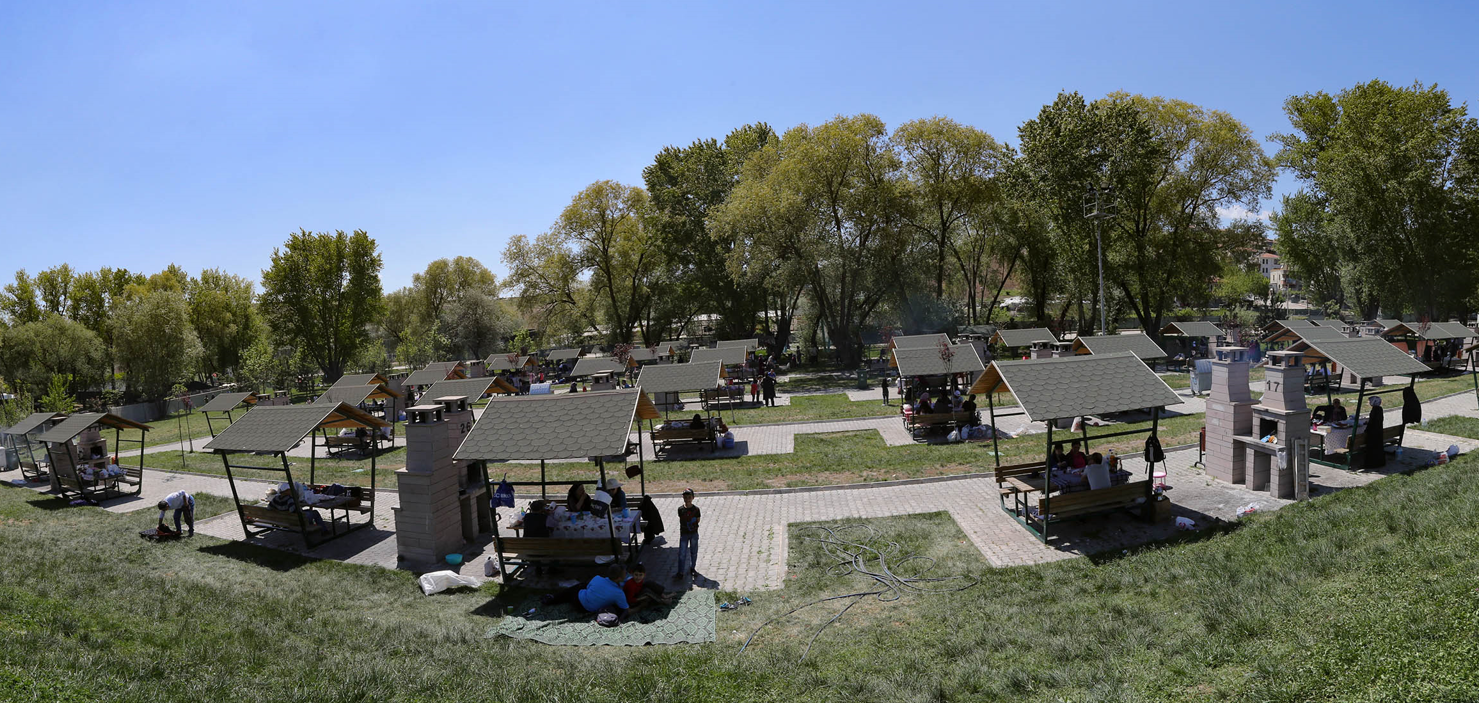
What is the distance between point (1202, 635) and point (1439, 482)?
7.38m

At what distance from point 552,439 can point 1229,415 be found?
12.4m

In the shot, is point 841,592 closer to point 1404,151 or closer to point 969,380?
point 969,380

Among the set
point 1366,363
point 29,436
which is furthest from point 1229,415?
point 29,436

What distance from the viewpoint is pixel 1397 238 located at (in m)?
39.0

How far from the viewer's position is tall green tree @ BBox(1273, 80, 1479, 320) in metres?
37.7

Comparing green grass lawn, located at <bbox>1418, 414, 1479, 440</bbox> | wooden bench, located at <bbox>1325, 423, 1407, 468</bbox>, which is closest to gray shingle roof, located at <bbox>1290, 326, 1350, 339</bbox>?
green grass lawn, located at <bbox>1418, 414, 1479, 440</bbox>

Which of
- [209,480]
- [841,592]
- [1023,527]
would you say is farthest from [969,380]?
[209,480]

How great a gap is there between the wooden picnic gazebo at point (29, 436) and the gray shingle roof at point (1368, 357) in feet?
105

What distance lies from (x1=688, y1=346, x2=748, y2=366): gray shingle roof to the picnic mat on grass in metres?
25.7

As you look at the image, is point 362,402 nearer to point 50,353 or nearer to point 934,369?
point 934,369

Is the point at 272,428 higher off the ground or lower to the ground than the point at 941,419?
higher

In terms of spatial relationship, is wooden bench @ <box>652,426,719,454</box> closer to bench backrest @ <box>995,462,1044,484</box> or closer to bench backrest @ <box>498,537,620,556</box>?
bench backrest @ <box>995,462,1044,484</box>

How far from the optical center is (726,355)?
36.1 meters

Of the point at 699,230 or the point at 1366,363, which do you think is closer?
the point at 1366,363
